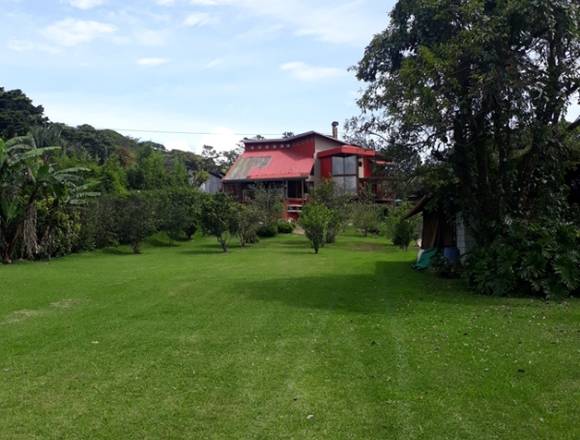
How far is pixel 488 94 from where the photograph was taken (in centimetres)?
1168

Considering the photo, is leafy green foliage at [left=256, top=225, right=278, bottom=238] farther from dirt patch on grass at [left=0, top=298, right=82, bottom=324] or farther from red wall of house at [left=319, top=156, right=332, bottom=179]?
dirt patch on grass at [left=0, top=298, right=82, bottom=324]

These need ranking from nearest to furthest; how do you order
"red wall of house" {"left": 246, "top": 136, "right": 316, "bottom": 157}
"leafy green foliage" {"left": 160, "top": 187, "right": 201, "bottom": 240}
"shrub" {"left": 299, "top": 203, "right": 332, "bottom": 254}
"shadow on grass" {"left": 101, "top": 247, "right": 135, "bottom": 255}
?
"shrub" {"left": 299, "top": 203, "right": 332, "bottom": 254} → "shadow on grass" {"left": 101, "top": 247, "right": 135, "bottom": 255} → "leafy green foliage" {"left": 160, "top": 187, "right": 201, "bottom": 240} → "red wall of house" {"left": 246, "top": 136, "right": 316, "bottom": 157}

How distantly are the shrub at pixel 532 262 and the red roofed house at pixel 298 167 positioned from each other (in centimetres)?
3020

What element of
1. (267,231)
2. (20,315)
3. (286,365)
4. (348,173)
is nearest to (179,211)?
(267,231)

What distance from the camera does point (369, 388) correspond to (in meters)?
5.55

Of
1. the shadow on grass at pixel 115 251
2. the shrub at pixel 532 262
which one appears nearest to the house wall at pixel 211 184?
the shadow on grass at pixel 115 251

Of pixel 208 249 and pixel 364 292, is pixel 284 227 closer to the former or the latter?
pixel 208 249

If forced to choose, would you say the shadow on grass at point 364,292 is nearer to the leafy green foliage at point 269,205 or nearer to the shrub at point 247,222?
the shrub at point 247,222

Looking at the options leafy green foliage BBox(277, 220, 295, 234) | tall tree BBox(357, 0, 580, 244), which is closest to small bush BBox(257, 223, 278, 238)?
leafy green foliage BBox(277, 220, 295, 234)

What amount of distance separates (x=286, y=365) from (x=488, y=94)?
8.03 metres

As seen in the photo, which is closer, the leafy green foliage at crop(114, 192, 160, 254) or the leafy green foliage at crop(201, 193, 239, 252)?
the leafy green foliage at crop(114, 192, 160, 254)

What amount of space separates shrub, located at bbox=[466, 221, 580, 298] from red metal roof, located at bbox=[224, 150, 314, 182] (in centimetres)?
3286

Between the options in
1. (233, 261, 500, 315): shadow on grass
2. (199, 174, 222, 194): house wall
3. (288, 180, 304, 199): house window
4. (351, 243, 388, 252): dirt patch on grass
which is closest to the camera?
(233, 261, 500, 315): shadow on grass

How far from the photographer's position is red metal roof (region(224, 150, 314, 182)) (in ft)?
151
